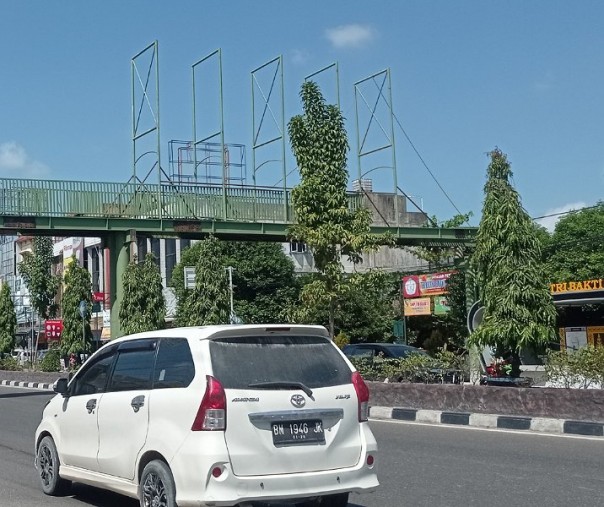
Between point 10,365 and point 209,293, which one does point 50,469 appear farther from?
point 10,365

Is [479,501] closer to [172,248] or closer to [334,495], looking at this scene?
[334,495]

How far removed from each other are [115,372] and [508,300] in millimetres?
10154

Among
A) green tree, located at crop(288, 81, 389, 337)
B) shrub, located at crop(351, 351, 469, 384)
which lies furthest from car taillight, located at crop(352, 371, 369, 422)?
green tree, located at crop(288, 81, 389, 337)

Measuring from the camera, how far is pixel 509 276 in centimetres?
1642

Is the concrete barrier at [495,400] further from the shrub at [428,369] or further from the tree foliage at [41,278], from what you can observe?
the tree foliage at [41,278]

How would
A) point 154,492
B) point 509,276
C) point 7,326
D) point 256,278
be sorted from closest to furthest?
1. point 154,492
2. point 509,276
3. point 256,278
4. point 7,326

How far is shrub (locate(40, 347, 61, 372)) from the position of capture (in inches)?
1524

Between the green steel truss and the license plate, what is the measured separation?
18.2 m

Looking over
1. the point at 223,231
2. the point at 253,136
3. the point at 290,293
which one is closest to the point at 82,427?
the point at 223,231

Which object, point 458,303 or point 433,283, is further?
point 433,283

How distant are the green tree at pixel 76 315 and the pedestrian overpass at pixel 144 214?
7382 mm

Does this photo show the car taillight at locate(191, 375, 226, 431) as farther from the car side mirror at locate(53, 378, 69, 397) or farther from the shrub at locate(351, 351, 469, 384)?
the shrub at locate(351, 351, 469, 384)

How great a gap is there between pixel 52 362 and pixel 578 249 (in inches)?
1058

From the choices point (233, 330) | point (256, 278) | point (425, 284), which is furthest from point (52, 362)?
point (233, 330)
